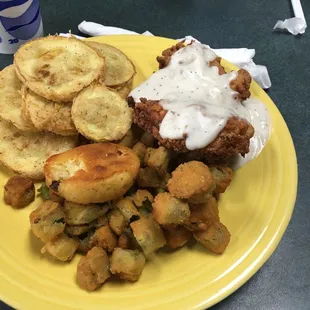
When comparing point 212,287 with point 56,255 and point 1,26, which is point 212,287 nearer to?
point 56,255

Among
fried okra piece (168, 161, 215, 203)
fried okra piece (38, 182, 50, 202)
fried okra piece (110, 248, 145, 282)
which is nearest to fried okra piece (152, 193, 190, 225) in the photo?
fried okra piece (168, 161, 215, 203)

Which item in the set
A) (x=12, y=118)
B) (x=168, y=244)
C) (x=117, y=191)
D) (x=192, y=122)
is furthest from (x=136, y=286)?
(x=12, y=118)

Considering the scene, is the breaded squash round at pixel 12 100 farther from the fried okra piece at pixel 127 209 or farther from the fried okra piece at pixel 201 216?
the fried okra piece at pixel 201 216

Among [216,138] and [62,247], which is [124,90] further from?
[62,247]

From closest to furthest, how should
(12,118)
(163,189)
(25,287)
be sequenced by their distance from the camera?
(25,287) → (163,189) → (12,118)

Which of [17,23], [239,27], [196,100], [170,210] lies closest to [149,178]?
[170,210]
